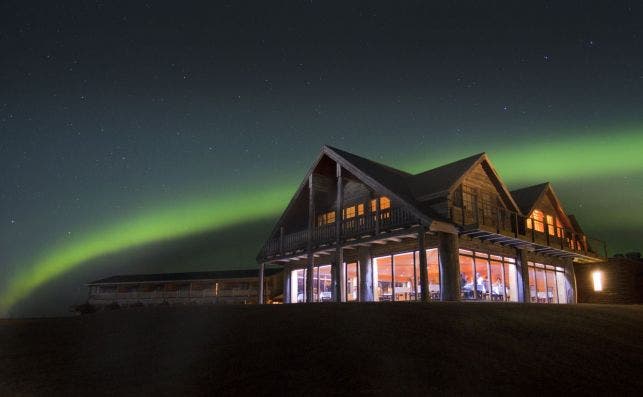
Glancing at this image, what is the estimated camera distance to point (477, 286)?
2455 centimetres

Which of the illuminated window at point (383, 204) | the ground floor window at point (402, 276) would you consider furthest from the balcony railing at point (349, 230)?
the ground floor window at point (402, 276)

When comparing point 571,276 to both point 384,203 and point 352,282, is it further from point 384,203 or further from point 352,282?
point 352,282

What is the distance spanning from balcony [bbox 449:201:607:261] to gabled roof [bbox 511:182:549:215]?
1098 millimetres

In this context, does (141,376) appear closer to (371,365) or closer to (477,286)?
(371,365)

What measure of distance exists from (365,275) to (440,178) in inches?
261

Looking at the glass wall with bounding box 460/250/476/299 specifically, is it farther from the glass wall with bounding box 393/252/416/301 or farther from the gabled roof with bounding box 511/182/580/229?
the gabled roof with bounding box 511/182/580/229

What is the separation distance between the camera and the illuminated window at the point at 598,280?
1355 inches

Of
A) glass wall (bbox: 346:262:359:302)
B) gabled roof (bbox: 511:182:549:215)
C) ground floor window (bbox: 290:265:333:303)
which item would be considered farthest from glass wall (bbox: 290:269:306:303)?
gabled roof (bbox: 511:182:549:215)

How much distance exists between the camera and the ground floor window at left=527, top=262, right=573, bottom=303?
29.3m

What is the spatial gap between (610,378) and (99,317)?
58.7ft

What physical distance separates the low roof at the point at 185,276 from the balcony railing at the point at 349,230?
15859 mm

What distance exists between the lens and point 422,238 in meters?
22.4

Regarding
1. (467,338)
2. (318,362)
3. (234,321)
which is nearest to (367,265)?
(234,321)

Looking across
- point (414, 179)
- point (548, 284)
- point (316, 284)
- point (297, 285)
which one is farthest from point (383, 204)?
point (548, 284)
